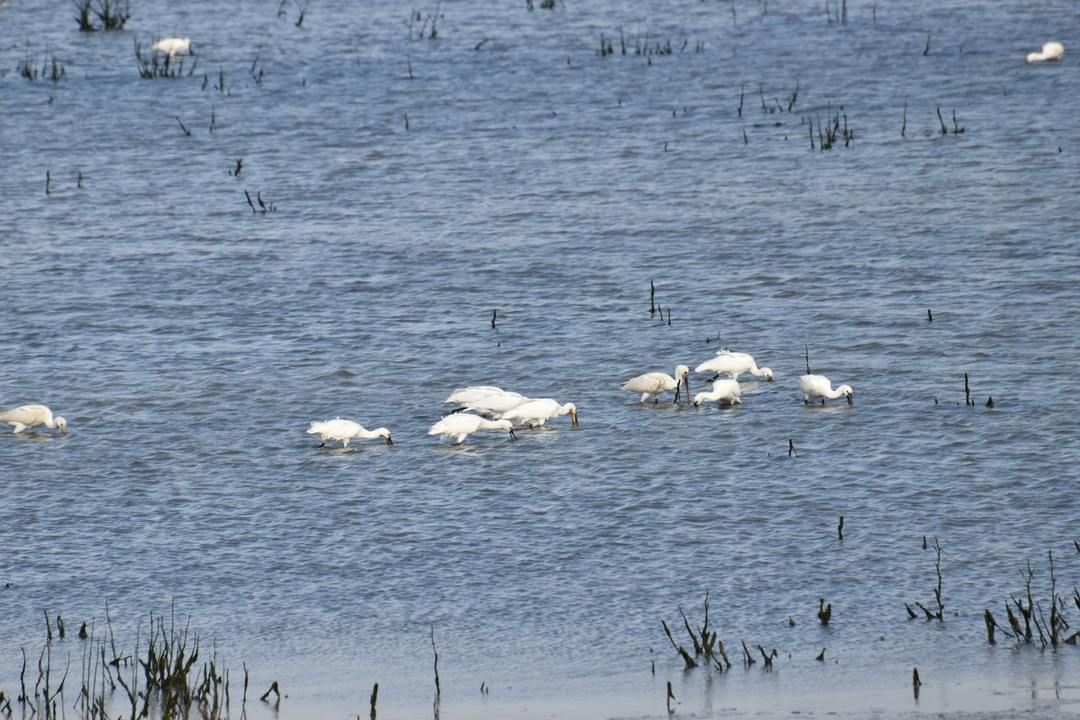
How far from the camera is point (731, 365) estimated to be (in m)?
13.3

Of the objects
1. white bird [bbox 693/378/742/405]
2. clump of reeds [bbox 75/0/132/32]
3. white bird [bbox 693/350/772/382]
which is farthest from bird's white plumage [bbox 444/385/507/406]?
clump of reeds [bbox 75/0/132/32]

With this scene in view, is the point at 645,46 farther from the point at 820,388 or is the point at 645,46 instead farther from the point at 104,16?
the point at 820,388

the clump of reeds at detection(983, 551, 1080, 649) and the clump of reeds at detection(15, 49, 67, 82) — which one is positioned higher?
the clump of reeds at detection(15, 49, 67, 82)

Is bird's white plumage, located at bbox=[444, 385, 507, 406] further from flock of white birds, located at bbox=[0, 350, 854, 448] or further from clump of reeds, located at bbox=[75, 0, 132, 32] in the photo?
clump of reeds, located at bbox=[75, 0, 132, 32]

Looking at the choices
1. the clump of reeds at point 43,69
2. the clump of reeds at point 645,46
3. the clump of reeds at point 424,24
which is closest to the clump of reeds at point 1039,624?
the clump of reeds at point 645,46

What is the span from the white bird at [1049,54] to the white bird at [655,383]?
1321 centimetres

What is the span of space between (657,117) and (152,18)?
12.6m

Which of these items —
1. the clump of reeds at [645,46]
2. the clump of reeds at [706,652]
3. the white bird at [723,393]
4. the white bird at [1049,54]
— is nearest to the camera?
the clump of reeds at [706,652]

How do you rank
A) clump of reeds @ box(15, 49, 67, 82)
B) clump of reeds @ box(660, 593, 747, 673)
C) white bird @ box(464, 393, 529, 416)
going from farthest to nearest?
clump of reeds @ box(15, 49, 67, 82) → white bird @ box(464, 393, 529, 416) → clump of reeds @ box(660, 593, 747, 673)

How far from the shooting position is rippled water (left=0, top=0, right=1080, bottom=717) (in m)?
9.28

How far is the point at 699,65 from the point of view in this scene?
26156 millimetres

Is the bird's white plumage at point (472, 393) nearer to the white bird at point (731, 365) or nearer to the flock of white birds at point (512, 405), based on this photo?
the flock of white birds at point (512, 405)

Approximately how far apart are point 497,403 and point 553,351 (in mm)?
2077

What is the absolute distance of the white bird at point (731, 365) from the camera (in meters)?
13.3
